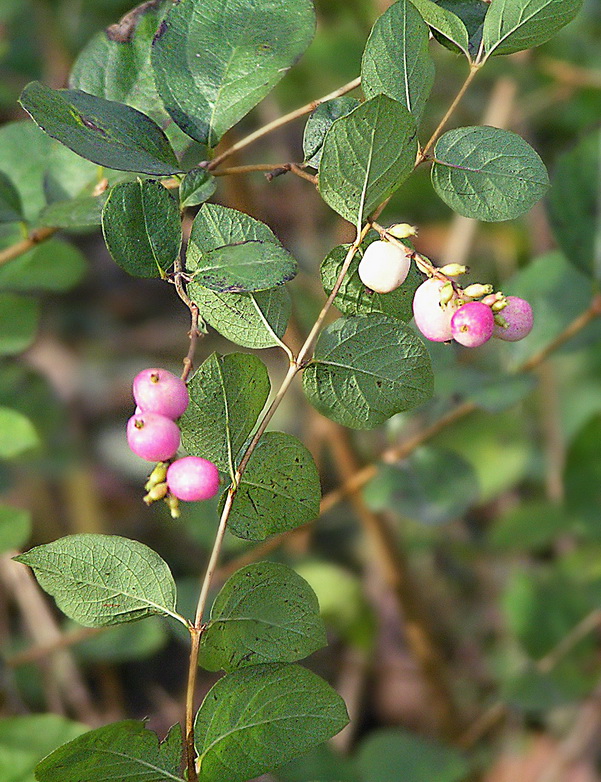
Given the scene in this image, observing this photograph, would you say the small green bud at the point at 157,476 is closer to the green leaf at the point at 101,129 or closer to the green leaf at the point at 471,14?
the green leaf at the point at 101,129

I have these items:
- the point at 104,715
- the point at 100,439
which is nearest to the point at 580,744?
the point at 104,715

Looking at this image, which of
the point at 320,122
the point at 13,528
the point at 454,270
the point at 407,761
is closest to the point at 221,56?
the point at 320,122

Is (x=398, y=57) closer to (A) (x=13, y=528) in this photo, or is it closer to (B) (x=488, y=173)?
(B) (x=488, y=173)

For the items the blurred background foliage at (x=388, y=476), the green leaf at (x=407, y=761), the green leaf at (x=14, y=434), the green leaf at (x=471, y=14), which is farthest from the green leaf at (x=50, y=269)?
the green leaf at (x=407, y=761)

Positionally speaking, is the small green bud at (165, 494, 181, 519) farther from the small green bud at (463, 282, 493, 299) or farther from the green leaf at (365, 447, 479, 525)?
the green leaf at (365, 447, 479, 525)

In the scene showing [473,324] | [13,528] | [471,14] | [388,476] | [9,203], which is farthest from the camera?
[388,476]
